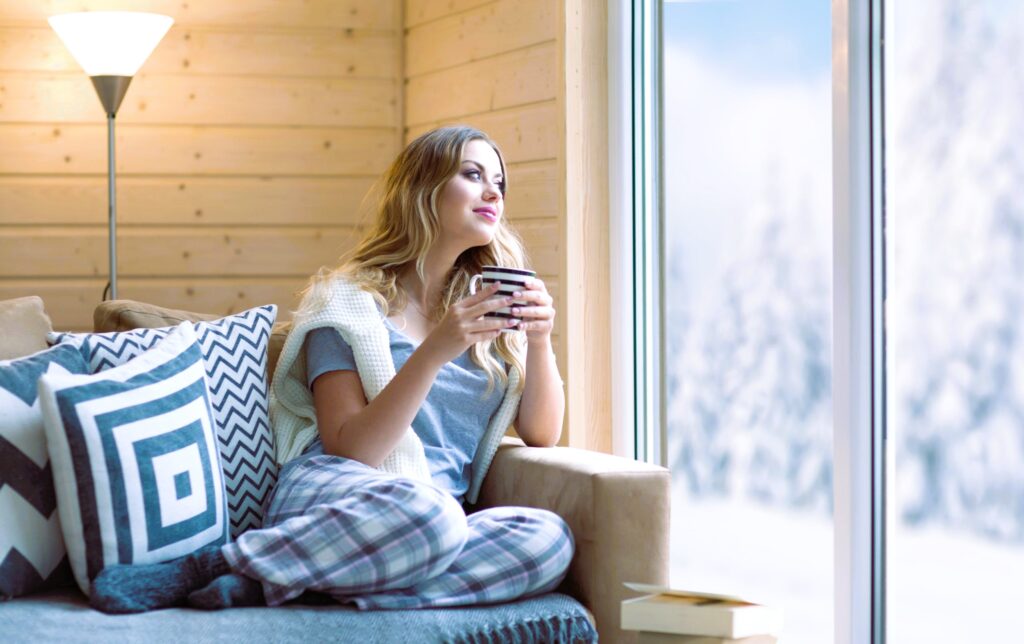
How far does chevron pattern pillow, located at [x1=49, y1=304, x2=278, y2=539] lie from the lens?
2076 millimetres

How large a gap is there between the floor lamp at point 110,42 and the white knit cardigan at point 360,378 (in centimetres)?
127

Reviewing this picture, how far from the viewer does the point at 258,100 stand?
142 inches

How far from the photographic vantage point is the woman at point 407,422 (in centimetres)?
174

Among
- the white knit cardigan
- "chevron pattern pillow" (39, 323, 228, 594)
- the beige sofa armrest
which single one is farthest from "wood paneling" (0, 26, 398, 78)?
the beige sofa armrest

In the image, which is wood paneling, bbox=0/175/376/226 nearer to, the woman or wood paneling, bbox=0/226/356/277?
wood paneling, bbox=0/226/356/277

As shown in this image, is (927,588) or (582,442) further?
(582,442)

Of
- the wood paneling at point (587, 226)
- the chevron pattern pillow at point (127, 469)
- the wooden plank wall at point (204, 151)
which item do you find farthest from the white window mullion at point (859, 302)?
the wooden plank wall at point (204, 151)

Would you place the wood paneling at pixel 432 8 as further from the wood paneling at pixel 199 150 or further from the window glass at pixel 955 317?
the window glass at pixel 955 317

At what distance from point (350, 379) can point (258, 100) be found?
5.57ft

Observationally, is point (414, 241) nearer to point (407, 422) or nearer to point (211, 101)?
point (407, 422)

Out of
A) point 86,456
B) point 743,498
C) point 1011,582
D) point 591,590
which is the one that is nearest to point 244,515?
point 86,456

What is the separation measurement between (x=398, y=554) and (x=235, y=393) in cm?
55

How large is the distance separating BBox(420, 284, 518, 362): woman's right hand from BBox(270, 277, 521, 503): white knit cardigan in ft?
0.54

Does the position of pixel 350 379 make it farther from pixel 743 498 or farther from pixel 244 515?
pixel 743 498
